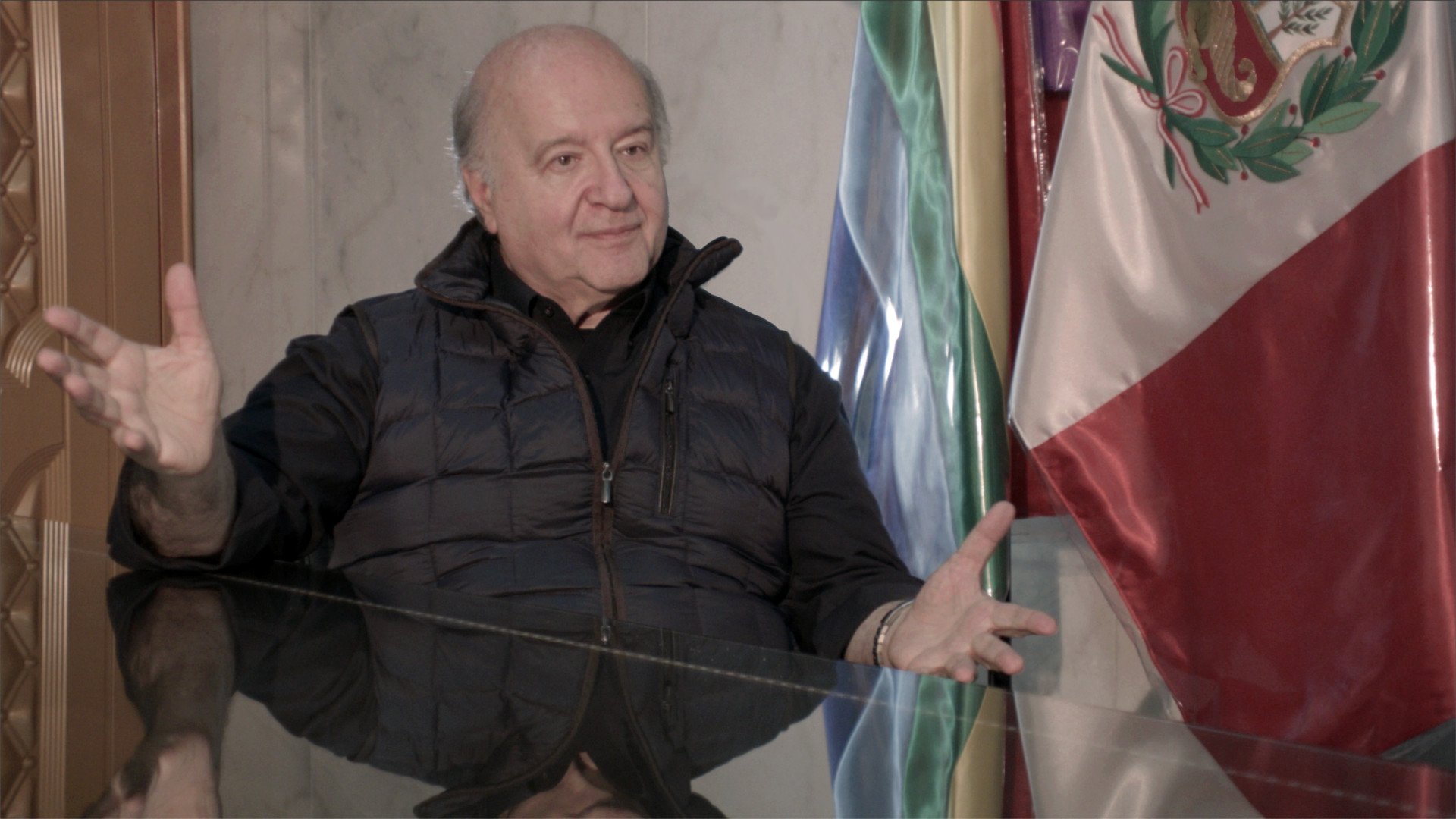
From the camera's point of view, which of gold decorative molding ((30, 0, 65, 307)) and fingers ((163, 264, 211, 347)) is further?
gold decorative molding ((30, 0, 65, 307))

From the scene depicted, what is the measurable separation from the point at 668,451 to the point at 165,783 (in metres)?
1.03

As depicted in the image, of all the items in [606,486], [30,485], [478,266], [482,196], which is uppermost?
[482,196]

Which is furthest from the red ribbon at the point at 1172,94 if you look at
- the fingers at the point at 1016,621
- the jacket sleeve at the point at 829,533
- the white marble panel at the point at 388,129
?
the white marble panel at the point at 388,129

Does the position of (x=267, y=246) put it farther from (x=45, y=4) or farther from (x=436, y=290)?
(x=436, y=290)

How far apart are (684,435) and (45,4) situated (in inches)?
82.5

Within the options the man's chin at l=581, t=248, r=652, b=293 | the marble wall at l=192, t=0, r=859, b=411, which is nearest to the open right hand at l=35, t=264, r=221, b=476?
the man's chin at l=581, t=248, r=652, b=293

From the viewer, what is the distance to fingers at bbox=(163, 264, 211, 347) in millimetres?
1076

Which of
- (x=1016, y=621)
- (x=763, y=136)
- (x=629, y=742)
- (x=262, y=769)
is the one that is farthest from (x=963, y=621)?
(x=763, y=136)

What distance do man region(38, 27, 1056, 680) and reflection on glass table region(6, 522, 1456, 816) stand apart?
0.50 meters

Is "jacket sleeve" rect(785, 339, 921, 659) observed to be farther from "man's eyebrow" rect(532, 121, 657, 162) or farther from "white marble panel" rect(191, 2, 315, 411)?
"white marble panel" rect(191, 2, 315, 411)

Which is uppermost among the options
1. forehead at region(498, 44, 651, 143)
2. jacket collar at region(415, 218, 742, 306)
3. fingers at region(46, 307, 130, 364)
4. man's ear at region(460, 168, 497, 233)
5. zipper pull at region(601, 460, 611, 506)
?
forehead at region(498, 44, 651, 143)

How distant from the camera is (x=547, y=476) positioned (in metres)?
1.46

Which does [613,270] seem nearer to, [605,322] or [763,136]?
[605,322]

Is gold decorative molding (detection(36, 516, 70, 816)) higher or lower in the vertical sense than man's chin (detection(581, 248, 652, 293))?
lower
